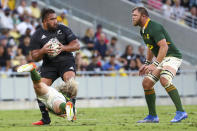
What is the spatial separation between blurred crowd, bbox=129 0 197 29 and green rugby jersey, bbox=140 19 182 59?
539 inches

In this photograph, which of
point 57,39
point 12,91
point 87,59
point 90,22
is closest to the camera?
point 57,39

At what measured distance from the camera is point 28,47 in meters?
20.7

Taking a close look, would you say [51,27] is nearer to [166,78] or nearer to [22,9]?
[166,78]

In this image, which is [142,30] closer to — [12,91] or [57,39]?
[57,39]

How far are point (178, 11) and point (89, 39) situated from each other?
5.67m

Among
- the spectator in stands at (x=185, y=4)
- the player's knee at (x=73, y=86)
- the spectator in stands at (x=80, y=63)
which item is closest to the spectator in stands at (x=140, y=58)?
the spectator in stands at (x=80, y=63)

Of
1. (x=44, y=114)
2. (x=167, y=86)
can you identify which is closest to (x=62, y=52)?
(x=44, y=114)

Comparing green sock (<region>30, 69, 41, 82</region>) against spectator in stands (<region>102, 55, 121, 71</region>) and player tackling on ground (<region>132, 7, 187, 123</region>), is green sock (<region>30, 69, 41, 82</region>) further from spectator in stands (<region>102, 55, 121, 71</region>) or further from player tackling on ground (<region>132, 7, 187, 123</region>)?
spectator in stands (<region>102, 55, 121, 71</region>)

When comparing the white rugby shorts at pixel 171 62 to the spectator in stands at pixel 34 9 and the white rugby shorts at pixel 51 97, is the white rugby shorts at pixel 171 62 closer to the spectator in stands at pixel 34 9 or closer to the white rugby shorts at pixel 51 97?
the white rugby shorts at pixel 51 97

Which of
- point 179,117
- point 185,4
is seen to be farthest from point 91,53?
point 179,117

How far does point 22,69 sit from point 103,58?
1215cm

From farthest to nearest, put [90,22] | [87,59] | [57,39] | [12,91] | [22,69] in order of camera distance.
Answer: [90,22] → [87,59] → [12,91] → [57,39] → [22,69]

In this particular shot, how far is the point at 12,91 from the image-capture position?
1947 centimetres

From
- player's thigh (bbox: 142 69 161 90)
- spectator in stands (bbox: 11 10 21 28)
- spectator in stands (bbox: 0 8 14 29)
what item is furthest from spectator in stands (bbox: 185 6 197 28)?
player's thigh (bbox: 142 69 161 90)
